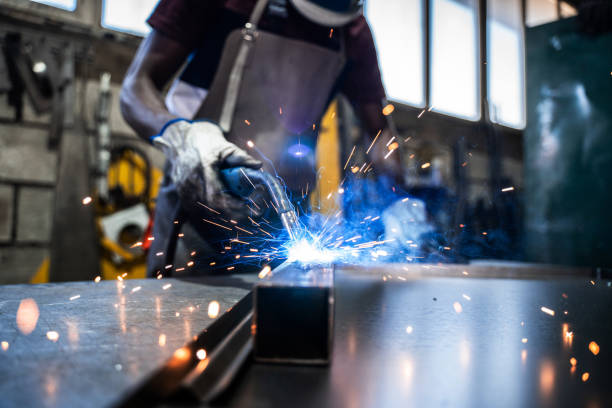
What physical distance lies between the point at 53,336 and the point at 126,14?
3.44m

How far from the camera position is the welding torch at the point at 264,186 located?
83cm

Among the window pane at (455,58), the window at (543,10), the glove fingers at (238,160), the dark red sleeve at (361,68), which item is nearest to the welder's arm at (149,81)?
the glove fingers at (238,160)

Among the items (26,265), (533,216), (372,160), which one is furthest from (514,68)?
(26,265)

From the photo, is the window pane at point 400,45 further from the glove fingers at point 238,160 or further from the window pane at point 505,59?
the glove fingers at point 238,160

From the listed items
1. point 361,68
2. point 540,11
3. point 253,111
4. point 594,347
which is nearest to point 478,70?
point 540,11

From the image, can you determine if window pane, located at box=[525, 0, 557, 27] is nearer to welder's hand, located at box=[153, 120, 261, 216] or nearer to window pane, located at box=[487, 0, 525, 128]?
window pane, located at box=[487, 0, 525, 128]

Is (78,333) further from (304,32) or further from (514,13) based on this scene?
(514,13)

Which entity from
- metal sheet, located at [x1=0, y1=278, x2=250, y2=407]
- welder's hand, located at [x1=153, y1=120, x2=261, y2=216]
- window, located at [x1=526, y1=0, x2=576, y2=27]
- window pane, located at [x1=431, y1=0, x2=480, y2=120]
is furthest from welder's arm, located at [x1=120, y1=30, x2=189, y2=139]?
window, located at [x1=526, y1=0, x2=576, y2=27]

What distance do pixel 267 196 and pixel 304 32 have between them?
73 centimetres

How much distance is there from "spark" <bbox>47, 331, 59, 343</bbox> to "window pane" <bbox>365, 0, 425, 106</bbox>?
5168 mm

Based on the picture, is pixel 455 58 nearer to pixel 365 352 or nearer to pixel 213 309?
pixel 213 309

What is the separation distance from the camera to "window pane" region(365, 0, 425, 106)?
5363 millimetres

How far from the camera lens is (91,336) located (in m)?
0.51

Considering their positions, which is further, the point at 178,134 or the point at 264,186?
the point at 178,134
